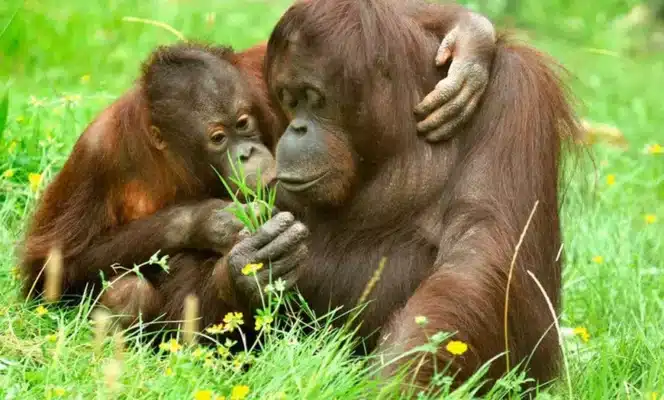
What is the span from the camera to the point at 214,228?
4.30 metres

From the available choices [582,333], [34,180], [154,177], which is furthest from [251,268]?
[34,180]

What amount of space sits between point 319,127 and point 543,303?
2.90 ft

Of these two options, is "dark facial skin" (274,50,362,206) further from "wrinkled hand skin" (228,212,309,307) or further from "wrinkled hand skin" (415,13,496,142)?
"wrinkled hand skin" (415,13,496,142)

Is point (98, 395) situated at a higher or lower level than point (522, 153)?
lower

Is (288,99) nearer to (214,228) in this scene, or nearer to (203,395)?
(214,228)

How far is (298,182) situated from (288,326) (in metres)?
0.55

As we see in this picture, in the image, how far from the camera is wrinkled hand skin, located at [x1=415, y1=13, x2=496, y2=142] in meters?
3.85

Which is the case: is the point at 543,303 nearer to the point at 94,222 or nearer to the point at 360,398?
the point at 360,398

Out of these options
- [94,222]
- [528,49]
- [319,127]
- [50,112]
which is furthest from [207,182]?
[50,112]

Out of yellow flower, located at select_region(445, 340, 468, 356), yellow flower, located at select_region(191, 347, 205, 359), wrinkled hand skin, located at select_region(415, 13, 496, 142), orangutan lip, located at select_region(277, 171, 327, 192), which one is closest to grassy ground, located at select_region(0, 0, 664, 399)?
yellow flower, located at select_region(191, 347, 205, 359)

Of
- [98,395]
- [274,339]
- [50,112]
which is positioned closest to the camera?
[98,395]

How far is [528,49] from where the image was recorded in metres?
4.05

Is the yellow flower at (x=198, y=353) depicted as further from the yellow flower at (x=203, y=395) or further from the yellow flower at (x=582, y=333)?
the yellow flower at (x=582, y=333)

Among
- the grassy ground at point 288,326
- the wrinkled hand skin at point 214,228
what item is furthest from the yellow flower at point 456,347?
the wrinkled hand skin at point 214,228
